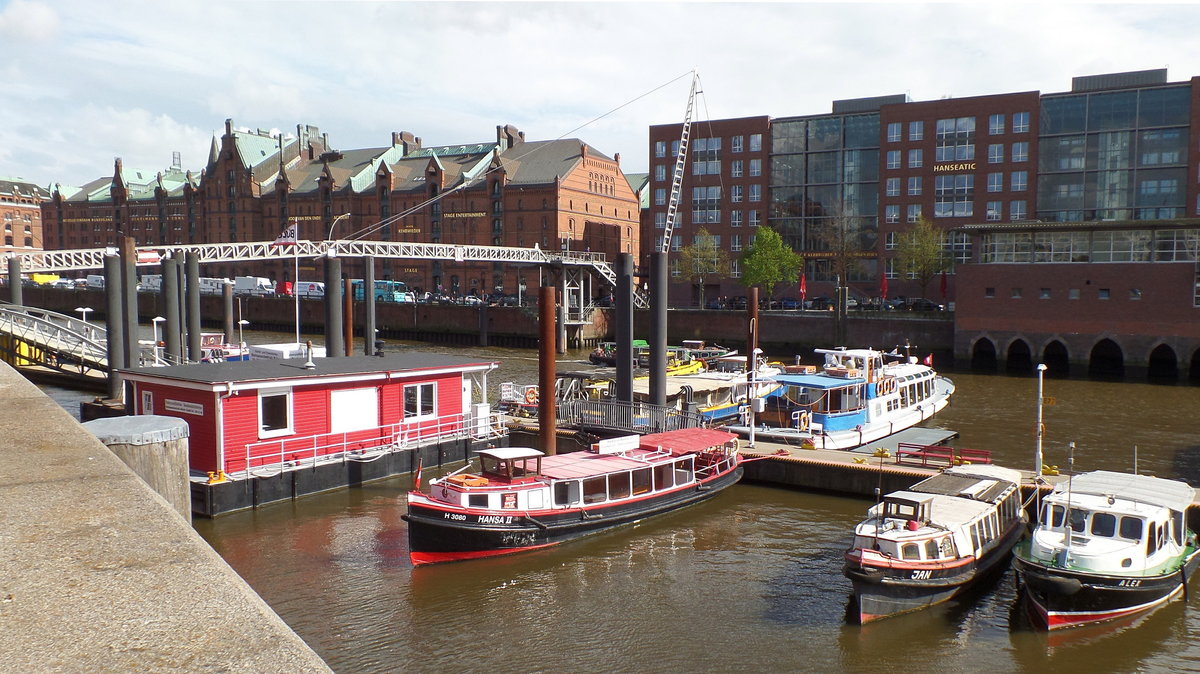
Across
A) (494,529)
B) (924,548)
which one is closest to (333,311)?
(494,529)

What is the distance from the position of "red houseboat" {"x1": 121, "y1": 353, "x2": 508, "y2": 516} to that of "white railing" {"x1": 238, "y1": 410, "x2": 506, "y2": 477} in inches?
1.3

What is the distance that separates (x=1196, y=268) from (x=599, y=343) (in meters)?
49.4

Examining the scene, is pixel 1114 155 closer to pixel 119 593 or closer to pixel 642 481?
pixel 642 481

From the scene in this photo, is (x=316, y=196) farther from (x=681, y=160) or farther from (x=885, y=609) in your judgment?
(x=885, y=609)

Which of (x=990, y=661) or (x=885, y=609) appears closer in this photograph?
(x=990, y=661)

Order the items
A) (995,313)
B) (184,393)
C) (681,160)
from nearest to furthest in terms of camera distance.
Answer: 1. (184,393)
2. (995,313)
3. (681,160)

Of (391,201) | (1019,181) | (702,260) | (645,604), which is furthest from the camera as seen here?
(391,201)

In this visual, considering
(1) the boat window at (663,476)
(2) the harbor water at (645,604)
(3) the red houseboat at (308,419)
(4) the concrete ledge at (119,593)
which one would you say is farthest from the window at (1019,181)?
(4) the concrete ledge at (119,593)

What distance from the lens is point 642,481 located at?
2580 cm

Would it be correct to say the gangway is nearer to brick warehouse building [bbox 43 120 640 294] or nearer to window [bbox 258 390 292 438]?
window [bbox 258 390 292 438]

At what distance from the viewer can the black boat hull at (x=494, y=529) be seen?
859 inches

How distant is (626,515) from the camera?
81.7 ft

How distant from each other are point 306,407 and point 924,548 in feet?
60.9

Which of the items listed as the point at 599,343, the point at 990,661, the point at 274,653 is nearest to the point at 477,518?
the point at 990,661
